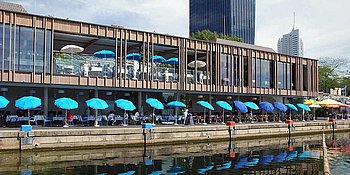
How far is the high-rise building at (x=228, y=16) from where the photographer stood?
4889 inches

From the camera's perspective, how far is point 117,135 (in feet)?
83.2

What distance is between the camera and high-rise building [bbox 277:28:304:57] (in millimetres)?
153875

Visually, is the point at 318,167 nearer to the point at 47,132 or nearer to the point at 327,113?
the point at 47,132

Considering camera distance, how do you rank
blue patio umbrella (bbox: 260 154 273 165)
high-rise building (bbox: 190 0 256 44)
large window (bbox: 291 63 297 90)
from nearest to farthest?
blue patio umbrella (bbox: 260 154 273 165), large window (bbox: 291 63 297 90), high-rise building (bbox: 190 0 256 44)

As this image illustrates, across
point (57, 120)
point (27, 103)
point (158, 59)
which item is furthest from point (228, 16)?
point (27, 103)

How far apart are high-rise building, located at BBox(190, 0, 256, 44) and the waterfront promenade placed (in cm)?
9185

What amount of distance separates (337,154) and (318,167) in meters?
6.14

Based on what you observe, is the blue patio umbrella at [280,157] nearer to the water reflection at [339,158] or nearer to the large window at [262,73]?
the water reflection at [339,158]

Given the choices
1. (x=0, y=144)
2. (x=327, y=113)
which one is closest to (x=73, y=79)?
(x=0, y=144)

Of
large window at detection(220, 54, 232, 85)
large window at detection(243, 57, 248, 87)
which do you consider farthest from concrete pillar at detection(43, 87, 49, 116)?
large window at detection(243, 57, 248, 87)

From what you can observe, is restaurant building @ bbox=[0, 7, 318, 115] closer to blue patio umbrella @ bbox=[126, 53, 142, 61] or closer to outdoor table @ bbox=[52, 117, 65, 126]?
blue patio umbrella @ bbox=[126, 53, 142, 61]

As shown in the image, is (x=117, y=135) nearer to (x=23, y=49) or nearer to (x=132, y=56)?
(x=23, y=49)

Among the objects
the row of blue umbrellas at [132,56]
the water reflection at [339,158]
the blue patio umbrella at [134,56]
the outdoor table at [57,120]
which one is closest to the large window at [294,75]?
the water reflection at [339,158]

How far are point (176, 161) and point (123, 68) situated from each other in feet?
43.3
